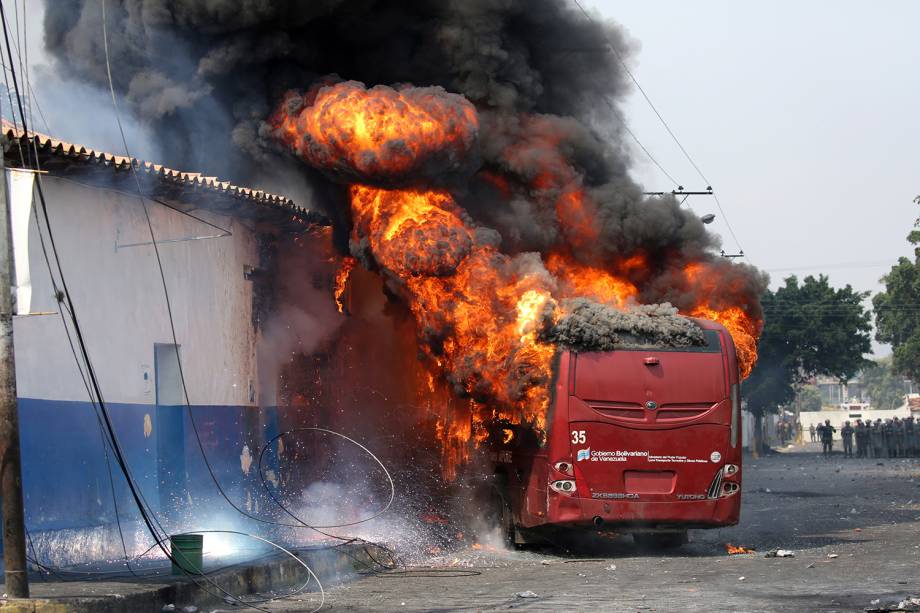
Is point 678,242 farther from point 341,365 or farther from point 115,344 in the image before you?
point 115,344

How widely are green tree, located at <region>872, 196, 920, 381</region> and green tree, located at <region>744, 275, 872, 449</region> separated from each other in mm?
5531

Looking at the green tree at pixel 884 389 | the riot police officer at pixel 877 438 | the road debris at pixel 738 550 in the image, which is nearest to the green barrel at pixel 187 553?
the road debris at pixel 738 550

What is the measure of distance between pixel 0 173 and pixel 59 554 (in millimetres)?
5073

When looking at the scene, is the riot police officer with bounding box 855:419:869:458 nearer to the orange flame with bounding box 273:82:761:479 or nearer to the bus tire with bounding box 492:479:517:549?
the orange flame with bounding box 273:82:761:479

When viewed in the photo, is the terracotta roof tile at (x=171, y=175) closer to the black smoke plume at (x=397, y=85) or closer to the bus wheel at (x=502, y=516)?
the black smoke plume at (x=397, y=85)

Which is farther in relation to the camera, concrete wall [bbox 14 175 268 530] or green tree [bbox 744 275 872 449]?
green tree [bbox 744 275 872 449]

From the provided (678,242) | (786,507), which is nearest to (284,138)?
(678,242)

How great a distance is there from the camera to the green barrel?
11.8 m

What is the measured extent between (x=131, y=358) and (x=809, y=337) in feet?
163

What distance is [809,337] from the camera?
197ft

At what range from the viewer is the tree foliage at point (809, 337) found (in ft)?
196

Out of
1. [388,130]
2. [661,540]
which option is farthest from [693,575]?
[388,130]

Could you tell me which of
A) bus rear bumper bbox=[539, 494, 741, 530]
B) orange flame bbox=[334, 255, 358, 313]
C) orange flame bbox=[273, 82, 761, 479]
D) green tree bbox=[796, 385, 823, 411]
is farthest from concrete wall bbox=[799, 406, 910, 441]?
bus rear bumper bbox=[539, 494, 741, 530]

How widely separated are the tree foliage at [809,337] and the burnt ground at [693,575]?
39.8 meters
